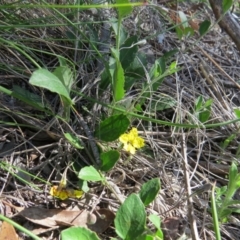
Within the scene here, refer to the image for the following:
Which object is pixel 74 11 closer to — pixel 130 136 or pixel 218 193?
pixel 130 136

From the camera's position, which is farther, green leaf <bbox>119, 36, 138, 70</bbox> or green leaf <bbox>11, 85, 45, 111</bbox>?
green leaf <bbox>119, 36, 138, 70</bbox>

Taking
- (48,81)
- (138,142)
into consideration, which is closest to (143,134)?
(138,142)

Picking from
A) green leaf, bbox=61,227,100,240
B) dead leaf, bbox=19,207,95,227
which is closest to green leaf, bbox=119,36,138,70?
dead leaf, bbox=19,207,95,227

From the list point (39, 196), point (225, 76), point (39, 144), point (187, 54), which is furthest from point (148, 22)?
point (39, 196)

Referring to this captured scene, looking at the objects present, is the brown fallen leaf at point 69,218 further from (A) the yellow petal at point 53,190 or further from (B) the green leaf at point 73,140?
(B) the green leaf at point 73,140

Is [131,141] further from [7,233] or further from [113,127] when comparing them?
[7,233]

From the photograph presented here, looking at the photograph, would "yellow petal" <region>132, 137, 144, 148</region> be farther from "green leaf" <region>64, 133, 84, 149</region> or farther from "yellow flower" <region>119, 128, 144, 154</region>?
"green leaf" <region>64, 133, 84, 149</region>
